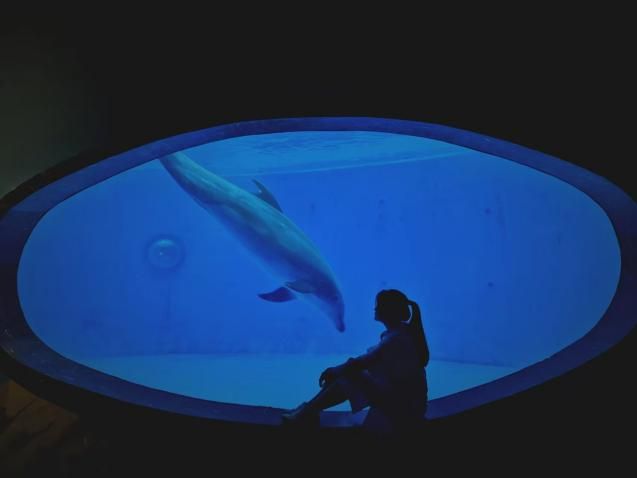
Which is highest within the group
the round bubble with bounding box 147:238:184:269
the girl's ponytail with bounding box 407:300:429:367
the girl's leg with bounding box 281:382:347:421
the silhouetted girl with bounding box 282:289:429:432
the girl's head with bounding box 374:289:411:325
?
the girl's head with bounding box 374:289:411:325

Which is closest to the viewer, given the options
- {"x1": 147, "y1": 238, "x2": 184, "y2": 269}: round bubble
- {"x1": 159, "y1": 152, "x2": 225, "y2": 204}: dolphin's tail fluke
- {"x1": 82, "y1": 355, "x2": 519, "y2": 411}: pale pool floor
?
{"x1": 159, "y1": 152, "x2": 225, "y2": 204}: dolphin's tail fluke

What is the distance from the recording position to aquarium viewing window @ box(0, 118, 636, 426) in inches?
337

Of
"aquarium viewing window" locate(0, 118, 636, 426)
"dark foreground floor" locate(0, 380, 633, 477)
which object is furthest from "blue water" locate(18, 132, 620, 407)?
"dark foreground floor" locate(0, 380, 633, 477)

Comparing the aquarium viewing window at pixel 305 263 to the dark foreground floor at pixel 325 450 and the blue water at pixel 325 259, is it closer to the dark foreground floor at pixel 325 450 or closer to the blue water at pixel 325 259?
the blue water at pixel 325 259

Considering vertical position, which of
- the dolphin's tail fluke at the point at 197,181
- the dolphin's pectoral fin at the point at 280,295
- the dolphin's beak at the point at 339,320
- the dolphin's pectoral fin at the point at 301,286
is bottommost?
the dolphin's beak at the point at 339,320

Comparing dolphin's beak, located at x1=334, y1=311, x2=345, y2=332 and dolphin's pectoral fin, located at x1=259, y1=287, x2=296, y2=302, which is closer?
dolphin's pectoral fin, located at x1=259, y1=287, x2=296, y2=302

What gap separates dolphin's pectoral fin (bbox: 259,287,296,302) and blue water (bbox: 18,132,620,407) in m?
1.96

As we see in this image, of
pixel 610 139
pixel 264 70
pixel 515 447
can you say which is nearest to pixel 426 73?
pixel 264 70

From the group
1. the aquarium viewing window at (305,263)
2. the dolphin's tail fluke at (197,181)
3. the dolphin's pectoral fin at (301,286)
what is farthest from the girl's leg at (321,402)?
the dolphin's tail fluke at (197,181)

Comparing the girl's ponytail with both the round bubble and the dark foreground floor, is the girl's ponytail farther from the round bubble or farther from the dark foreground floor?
the round bubble

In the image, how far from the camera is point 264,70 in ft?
9.57

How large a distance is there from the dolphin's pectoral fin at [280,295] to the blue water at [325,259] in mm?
1962

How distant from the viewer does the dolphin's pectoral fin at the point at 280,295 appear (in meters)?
7.01

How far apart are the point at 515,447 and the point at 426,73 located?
2.24 m
